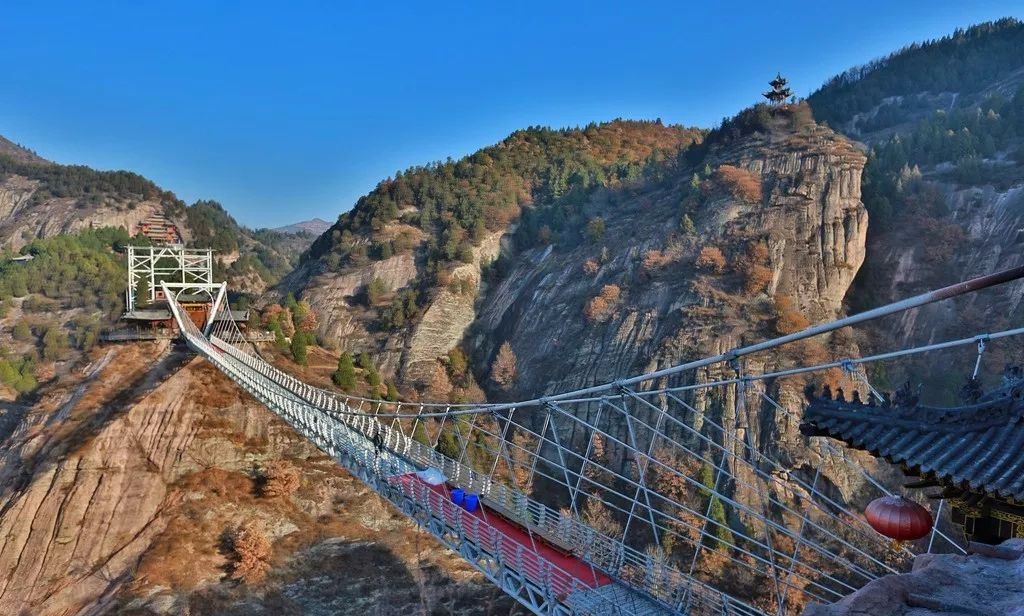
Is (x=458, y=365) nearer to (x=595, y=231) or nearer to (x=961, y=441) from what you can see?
(x=595, y=231)

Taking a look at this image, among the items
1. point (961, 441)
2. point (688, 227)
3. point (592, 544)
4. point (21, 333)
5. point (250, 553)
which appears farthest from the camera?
point (21, 333)

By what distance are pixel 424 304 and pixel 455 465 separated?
→ 21526 millimetres

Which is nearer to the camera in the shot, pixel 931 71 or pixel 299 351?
pixel 299 351

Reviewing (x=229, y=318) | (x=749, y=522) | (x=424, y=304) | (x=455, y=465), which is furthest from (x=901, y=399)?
(x=424, y=304)

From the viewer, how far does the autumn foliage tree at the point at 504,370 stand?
27.5 meters

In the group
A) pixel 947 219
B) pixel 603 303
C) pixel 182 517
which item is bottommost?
pixel 182 517

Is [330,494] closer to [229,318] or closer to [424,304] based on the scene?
[229,318]

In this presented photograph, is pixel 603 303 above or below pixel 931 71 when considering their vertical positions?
below

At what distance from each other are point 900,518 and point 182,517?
48.8 feet

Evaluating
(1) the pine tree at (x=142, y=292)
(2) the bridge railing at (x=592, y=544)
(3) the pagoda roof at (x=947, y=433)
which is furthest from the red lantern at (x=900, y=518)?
(1) the pine tree at (x=142, y=292)

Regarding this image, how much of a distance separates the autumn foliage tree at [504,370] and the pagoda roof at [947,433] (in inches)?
876

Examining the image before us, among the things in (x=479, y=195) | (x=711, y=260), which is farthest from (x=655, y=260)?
(x=479, y=195)

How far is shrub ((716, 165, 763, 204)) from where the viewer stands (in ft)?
88.9

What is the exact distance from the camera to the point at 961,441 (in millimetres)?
4852
